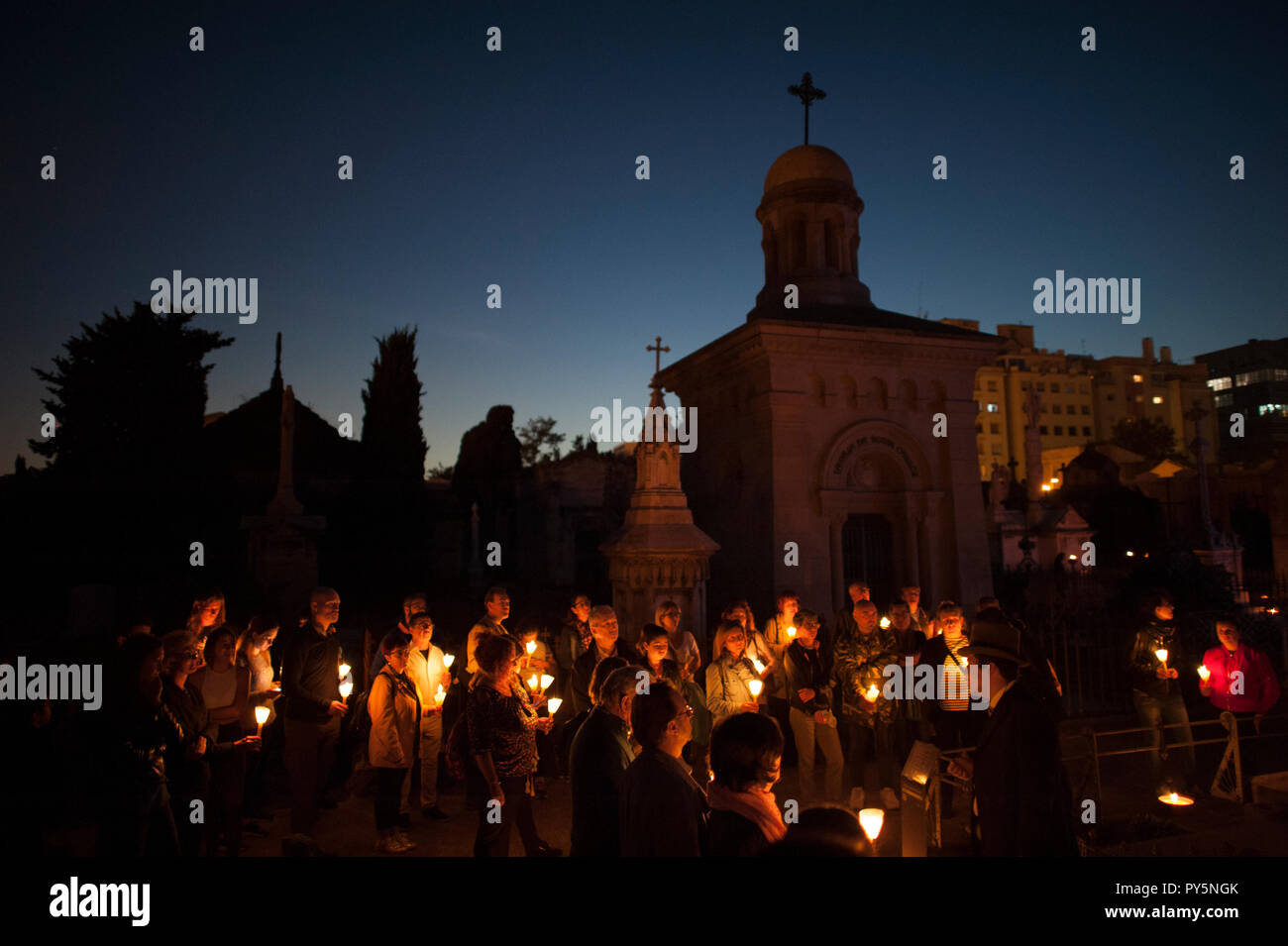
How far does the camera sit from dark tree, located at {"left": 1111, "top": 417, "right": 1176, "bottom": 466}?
64.2 metres

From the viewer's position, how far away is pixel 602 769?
137 inches

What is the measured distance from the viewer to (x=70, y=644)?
922 centimetres

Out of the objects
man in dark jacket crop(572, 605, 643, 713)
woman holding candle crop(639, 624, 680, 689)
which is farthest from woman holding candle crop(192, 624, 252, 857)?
woman holding candle crop(639, 624, 680, 689)

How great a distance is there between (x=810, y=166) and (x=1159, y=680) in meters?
14.7

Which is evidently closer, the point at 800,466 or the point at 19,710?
the point at 19,710

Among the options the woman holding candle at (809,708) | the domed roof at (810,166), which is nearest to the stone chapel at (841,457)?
the domed roof at (810,166)

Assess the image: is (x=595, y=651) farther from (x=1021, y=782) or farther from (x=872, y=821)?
(x=1021, y=782)

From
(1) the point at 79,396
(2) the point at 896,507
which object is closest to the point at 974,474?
(2) the point at 896,507

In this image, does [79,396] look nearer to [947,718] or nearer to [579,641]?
[579,641]

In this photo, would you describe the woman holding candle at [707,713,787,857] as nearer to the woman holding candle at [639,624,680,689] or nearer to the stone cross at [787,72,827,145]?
the woman holding candle at [639,624,680,689]

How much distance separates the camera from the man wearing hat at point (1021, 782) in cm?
333
